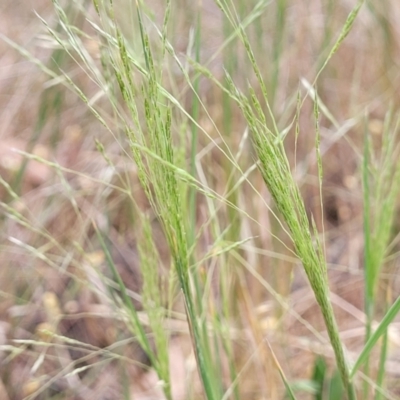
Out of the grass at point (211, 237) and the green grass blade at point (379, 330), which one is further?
the grass at point (211, 237)

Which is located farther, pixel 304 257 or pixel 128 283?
pixel 128 283

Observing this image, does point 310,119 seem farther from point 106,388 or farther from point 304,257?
point 304,257

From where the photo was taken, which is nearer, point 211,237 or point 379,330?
point 379,330

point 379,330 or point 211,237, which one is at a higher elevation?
point 379,330

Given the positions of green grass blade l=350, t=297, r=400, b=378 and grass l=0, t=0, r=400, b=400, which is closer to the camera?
green grass blade l=350, t=297, r=400, b=378

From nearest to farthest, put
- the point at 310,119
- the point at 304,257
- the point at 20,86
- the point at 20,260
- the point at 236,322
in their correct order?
the point at 304,257 → the point at 236,322 → the point at 20,260 → the point at 310,119 → the point at 20,86

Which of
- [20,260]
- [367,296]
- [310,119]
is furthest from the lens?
[310,119]

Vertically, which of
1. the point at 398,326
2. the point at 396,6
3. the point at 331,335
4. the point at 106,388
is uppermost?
the point at 396,6

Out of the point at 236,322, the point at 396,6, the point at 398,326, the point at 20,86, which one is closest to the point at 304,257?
the point at 236,322
